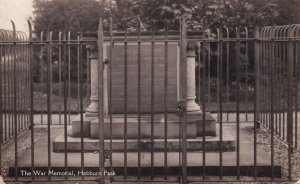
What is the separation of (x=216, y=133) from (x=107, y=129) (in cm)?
209

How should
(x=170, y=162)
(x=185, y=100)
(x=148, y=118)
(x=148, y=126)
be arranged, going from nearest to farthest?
(x=185, y=100), (x=170, y=162), (x=148, y=126), (x=148, y=118)

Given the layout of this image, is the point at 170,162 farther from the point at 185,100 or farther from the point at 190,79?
the point at 190,79

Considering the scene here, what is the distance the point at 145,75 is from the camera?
9.52 meters

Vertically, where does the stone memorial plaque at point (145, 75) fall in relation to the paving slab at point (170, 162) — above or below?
above

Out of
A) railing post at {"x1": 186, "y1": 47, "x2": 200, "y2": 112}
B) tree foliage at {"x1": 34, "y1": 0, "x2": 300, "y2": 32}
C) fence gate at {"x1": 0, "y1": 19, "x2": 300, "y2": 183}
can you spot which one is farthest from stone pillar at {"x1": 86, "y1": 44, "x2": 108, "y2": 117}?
tree foliage at {"x1": 34, "y1": 0, "x2": 300, "y2": 32}

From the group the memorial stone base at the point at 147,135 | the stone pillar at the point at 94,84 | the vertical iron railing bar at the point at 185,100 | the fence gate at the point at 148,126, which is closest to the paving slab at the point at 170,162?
the fence gate at the point at 148,126

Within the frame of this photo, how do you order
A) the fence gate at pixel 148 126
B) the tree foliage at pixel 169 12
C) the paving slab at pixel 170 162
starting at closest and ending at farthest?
the fence gate at pixel 148 126 → the paving slab at pixel 170 162 → the tree foliage at pixel 169 12

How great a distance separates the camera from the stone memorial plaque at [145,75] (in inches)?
373

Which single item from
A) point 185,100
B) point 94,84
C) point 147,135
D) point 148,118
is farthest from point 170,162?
point 94,84

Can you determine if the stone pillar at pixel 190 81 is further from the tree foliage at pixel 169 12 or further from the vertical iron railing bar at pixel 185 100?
the tree foliage at pixel 169 12

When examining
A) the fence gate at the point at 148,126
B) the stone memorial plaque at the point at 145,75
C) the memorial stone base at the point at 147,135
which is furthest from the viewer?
the stone memorial plaque at the point at 145,75

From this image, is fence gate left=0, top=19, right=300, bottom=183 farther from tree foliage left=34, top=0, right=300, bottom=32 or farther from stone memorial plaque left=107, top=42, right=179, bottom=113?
tree foliage left=34, top=0, right=300, bottom=32

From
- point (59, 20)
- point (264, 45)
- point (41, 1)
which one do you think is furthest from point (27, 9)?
point (264, 45)

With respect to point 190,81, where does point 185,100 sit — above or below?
below
